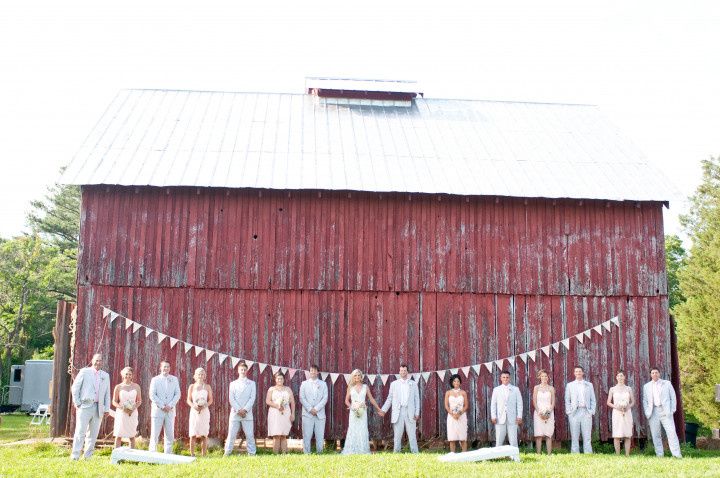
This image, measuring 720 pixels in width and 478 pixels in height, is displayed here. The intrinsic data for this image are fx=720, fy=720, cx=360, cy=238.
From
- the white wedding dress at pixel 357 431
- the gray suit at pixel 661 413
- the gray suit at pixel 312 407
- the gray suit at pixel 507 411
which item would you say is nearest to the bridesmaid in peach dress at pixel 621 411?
the gray suit at pixel 661 413

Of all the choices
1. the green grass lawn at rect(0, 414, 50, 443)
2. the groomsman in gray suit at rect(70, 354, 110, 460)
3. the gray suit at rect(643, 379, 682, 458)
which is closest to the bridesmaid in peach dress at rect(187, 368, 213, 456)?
the groomsman in gray suit at rect(70, 354, 110, 460)

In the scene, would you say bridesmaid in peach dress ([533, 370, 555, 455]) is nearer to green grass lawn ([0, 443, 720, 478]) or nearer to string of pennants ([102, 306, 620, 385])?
string of pennants ([102, 306, 620, 385])

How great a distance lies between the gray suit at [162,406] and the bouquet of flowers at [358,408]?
3269mm

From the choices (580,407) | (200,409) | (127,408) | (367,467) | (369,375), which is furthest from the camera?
(369,375)

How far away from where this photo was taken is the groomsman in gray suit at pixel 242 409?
13.2m

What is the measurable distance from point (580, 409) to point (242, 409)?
21.5 feet

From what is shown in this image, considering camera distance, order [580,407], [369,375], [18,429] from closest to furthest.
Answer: [580,407], [369,375], [18,429]

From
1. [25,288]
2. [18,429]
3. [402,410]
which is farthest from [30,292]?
[402,410]

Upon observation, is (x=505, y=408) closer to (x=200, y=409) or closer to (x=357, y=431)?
(x=357, y=431)

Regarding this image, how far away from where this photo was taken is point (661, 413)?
14.0m

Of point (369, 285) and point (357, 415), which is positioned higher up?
point (369, 285)

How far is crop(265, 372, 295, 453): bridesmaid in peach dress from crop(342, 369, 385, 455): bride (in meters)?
1.12

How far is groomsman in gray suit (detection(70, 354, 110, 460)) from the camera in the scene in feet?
40.7

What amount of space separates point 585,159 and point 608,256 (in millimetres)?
2582
